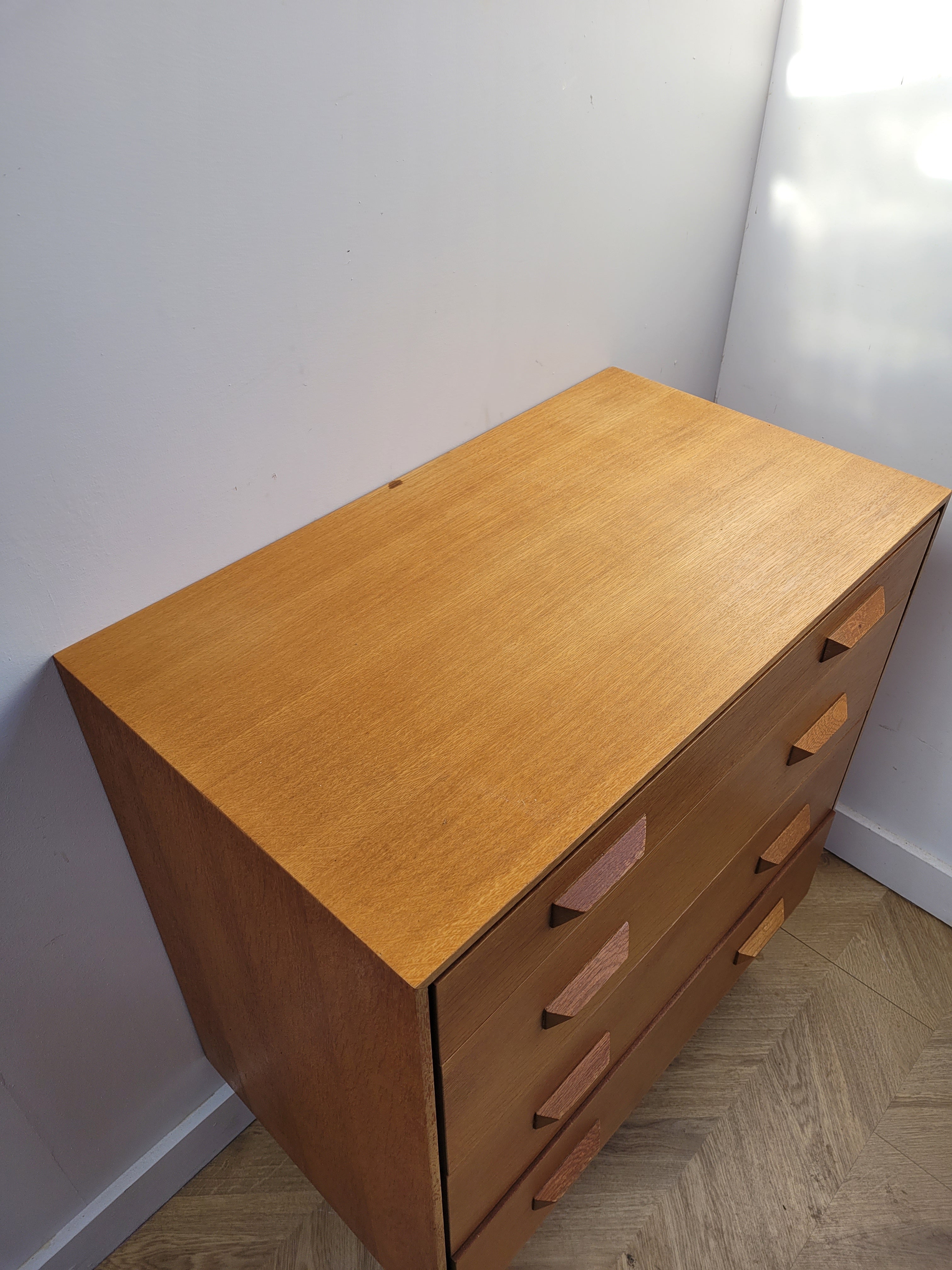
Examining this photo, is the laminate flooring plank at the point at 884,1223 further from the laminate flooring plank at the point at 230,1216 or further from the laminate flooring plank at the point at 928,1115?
the laminate flooring plank at the point at 230,1216

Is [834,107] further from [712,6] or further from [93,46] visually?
[93,46]

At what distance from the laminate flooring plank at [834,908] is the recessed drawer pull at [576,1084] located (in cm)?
69

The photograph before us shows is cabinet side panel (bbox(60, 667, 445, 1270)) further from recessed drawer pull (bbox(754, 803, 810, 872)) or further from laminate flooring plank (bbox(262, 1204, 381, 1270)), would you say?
recessed drawer pull (bbox(754, 803, 810, 872))

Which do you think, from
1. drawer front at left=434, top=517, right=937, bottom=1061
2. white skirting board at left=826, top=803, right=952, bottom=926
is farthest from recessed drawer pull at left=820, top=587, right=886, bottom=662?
white skirting board at left=826, top=803, right=952, bottom=926

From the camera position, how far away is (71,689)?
2.76 feet

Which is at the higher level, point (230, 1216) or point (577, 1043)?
point (577, 1043)

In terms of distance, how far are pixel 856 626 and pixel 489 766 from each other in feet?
1.52

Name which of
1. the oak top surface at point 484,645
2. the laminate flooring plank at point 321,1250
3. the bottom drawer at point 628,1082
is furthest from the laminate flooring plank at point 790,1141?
the oak top surface at point 484,645

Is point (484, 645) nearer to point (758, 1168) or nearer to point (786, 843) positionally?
point (786, 843)

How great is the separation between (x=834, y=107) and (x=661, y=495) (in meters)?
0.58

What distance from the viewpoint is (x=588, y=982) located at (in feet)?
2.64

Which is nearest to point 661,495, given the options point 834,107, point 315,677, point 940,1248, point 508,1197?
point 315,677

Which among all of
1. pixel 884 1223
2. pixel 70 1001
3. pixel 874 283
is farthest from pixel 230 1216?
pixel 874 283

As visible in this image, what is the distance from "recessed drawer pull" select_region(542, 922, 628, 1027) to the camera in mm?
783
